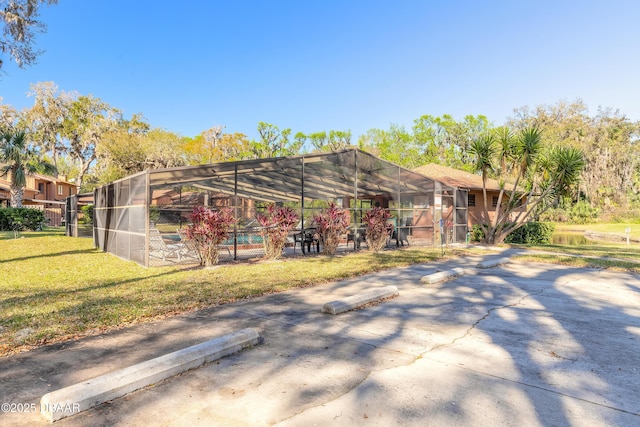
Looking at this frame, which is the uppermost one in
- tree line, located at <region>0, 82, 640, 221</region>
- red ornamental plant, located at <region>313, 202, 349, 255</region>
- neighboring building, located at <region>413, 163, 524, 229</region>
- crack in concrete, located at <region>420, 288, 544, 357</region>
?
tree line, located at <region>0, 82, 640, 221</region>

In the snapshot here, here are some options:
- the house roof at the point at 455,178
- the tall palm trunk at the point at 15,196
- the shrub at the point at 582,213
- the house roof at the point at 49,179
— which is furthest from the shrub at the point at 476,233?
the house roof at the point at 49,179

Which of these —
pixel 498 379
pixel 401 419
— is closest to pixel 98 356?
pixel 401 419

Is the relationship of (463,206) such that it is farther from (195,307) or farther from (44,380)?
(44,380)

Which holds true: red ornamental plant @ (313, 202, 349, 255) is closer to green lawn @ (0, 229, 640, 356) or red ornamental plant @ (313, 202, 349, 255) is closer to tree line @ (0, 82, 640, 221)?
green lawn @ (0, 229, 640, 356)

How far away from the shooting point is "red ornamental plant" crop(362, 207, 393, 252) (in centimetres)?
1328

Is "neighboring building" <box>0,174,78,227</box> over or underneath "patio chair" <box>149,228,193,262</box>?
over

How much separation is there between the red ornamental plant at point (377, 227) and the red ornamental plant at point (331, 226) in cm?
123

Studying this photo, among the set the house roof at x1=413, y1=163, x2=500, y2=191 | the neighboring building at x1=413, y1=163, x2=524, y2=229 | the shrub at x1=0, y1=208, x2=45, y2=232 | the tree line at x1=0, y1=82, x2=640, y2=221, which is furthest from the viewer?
the tree line at x1=0, y1=82, x2=640, y2=221

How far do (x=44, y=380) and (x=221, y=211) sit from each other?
7.27m

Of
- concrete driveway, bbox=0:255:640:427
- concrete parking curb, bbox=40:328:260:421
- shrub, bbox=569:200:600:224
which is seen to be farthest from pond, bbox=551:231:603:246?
concrete parking curb, bbox=40:328:260:421

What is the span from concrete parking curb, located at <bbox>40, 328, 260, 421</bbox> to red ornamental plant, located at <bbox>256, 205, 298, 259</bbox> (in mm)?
7204

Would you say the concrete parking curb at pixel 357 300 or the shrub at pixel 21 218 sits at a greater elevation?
the shrub at pixel 21 218

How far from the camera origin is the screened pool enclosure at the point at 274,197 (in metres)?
9.94

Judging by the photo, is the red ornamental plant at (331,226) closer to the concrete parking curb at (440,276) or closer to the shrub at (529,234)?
the concrete parking curb at (440,276)
